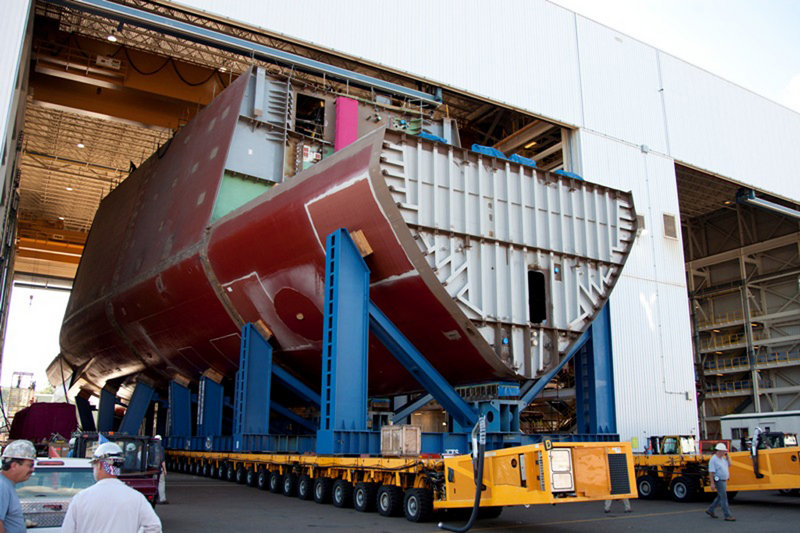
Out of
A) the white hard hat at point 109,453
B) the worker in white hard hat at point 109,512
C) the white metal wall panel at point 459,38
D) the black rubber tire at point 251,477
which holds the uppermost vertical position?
the white metal wall panel at point 459,38

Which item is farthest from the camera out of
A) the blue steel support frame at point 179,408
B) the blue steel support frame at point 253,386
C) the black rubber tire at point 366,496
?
the blue steel support frame at point 179,408

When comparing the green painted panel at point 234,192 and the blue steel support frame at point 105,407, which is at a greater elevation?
the green painted panel at point 234,192

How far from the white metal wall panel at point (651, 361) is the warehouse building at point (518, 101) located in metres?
0.06

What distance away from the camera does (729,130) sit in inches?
1222

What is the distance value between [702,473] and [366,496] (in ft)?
26.8

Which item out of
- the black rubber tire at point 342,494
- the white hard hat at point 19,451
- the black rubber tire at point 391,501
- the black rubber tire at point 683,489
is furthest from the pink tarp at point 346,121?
the white hard hat at point 19,451

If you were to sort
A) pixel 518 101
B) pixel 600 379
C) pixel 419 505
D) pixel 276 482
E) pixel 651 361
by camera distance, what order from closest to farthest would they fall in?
pixel 419 505
pixel 276 482
pixel 600 379
pixel 651 361
pixel 518 101

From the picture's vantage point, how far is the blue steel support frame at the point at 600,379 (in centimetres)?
1764

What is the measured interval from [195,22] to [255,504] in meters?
17.4

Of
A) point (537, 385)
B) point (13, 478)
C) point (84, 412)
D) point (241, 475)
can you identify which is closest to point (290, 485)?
point (241, 475)

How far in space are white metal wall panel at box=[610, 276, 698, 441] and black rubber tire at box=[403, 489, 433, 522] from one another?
546 inches

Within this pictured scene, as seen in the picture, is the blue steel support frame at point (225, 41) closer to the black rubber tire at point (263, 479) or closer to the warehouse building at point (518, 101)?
the warehouse building at point (518, 101)

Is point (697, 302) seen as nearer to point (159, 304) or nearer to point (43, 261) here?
point (159, 304)

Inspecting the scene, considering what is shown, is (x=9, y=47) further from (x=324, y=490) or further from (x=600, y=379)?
(x=600, y=379)
